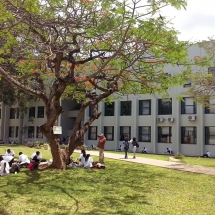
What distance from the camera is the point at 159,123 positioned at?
29547mm

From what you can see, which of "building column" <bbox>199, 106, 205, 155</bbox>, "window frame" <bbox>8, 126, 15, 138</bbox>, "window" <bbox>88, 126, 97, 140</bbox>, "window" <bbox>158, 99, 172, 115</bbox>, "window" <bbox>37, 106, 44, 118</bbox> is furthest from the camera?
"window frame" <bbox>8, 126, 15, 138</bbox>

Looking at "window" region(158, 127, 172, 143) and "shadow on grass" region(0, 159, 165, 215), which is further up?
"window" region(158, 127, 172, 143)

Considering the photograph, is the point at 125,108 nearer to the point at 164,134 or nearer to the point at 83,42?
the point at 164,134

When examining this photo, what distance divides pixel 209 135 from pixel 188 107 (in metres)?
3.14

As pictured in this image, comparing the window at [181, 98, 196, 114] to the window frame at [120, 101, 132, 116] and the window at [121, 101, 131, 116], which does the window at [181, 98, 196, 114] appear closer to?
the window frame at [120, 101, 132, 116]

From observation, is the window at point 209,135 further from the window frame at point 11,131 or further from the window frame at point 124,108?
the window frame at point 11,131

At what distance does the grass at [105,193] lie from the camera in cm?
709

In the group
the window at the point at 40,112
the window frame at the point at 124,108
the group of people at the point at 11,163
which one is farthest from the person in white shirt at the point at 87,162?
the window at the point at 40,112

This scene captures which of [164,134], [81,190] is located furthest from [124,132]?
[81,190]

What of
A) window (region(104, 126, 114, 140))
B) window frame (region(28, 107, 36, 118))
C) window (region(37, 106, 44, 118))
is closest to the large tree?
window (region(104, 126, 114, 140))

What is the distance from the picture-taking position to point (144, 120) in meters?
30.7

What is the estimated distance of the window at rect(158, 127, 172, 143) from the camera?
29084 mm

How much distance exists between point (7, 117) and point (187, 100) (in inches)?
1057

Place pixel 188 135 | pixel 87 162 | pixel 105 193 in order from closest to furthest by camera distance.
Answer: pixel 105 193 → pixel 87 162 → pixel 188 135
